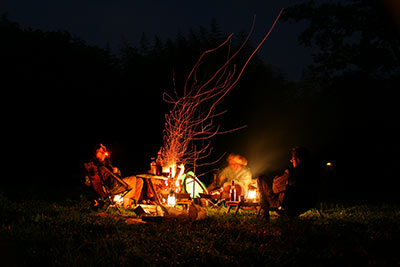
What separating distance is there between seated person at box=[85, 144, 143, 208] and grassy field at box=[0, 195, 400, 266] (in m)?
1.28

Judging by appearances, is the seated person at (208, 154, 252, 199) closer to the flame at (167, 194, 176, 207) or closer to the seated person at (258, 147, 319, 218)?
the flame at (167, 194, 176, 207)

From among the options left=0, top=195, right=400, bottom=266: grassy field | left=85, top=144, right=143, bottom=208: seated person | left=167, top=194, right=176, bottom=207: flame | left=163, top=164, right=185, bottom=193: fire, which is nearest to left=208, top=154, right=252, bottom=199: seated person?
left=163, top=164, right=185, bottom=193: fire

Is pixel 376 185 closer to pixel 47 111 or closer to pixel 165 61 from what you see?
pixel 165 61

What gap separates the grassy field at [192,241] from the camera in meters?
4.26

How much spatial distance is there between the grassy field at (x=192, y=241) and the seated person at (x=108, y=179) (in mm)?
1282

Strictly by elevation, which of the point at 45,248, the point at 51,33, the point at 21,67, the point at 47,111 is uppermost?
the point at 51,33

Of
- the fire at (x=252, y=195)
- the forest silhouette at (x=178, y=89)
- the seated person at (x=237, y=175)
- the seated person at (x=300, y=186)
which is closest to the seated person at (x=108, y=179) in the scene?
the seated person at (x=237, y=175)

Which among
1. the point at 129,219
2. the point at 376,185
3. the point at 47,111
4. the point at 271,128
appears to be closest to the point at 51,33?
the point at 47,111

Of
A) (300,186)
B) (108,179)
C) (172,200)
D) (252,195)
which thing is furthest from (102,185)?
(300,186)

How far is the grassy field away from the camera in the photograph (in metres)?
4.26

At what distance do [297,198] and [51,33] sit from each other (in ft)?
47.6

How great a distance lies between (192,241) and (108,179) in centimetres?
386

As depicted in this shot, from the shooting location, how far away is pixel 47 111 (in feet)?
47.5

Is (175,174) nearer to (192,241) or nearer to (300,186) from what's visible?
(300,186)
